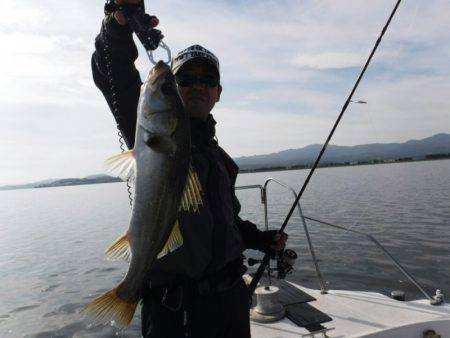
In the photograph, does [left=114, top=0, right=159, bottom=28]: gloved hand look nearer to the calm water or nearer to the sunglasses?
the sunglasses

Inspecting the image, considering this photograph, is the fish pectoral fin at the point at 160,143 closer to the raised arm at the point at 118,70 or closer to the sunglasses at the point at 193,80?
the raised arm at the point at 118,70

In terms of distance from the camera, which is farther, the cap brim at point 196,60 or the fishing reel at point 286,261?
the fishing reel at point 286,261

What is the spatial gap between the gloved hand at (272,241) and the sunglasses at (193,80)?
1.89m

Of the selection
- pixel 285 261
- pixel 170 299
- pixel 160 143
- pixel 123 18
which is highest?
pixel 123 18

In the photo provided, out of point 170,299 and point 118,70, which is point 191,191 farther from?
point 118,70

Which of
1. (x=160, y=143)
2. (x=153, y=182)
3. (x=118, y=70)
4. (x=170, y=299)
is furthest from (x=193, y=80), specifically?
(x=170, y=299)

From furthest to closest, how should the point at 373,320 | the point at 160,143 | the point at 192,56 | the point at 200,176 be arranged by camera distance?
1. the point at 373,320
2. the point at 192,56
3. the point at 200,176
4. the point at 160,143

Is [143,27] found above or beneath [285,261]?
above

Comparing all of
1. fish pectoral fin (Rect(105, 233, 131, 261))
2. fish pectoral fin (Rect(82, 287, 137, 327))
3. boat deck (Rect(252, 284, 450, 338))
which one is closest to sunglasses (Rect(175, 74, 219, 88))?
fish pectoral fin (Rect(105, 233, 131, 261))

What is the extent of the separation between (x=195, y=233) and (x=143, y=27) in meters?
1.72

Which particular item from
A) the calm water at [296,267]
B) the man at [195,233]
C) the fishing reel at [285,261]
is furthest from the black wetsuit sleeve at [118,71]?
the calm water at [296,267]

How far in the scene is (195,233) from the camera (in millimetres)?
3309

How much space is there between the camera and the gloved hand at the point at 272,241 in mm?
4535

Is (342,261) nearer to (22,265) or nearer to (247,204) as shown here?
(22,265)
